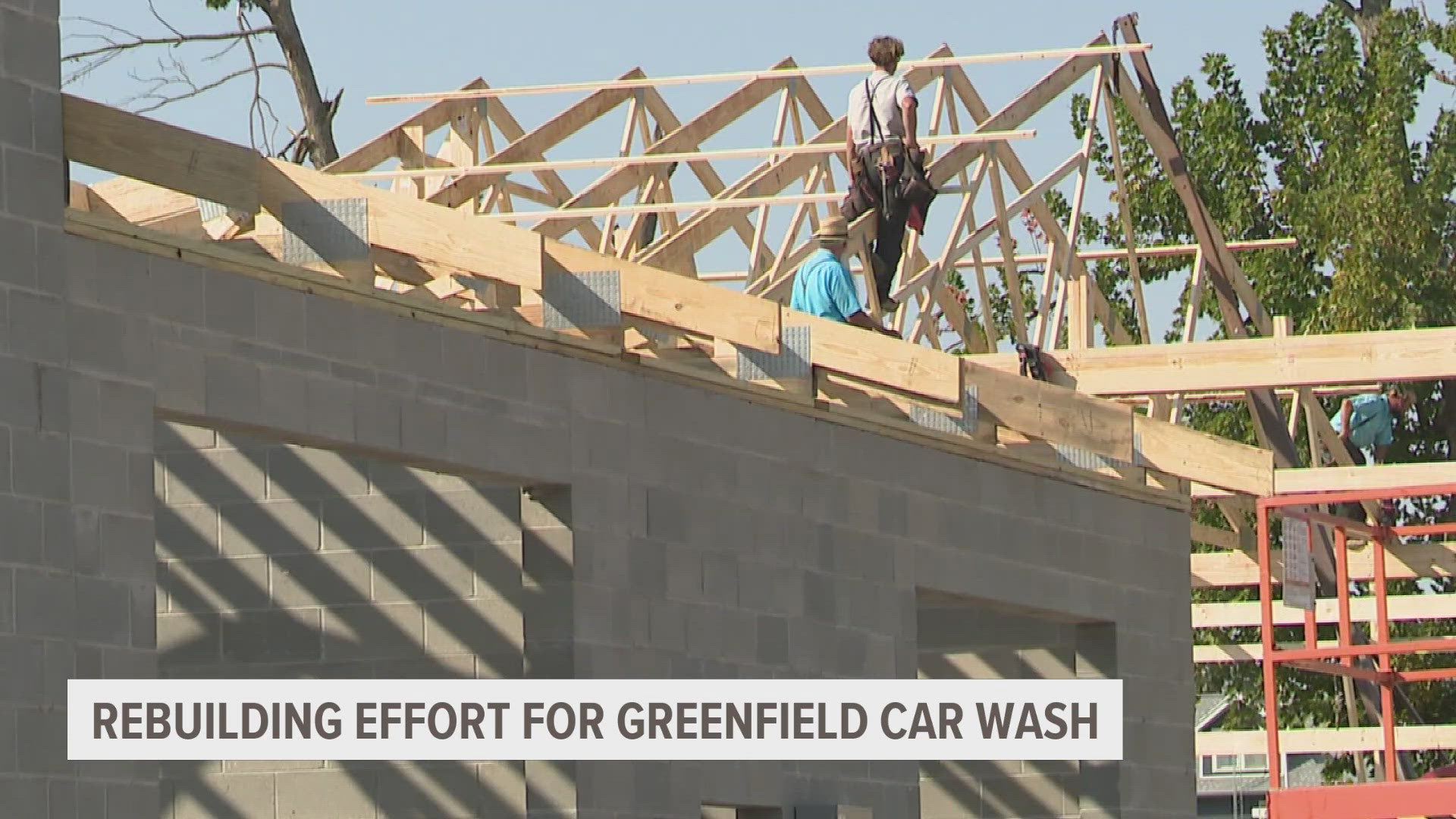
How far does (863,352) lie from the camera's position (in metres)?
13.7

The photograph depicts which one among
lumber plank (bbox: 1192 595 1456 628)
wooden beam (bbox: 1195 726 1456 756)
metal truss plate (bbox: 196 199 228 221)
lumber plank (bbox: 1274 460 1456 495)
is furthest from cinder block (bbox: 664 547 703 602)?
wooden beam (bbox: 1195 726 1456 756)

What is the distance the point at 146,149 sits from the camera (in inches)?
399

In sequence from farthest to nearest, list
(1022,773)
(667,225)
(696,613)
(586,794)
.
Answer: (667,225)
(1022,773)
(696,613)
(586,794)

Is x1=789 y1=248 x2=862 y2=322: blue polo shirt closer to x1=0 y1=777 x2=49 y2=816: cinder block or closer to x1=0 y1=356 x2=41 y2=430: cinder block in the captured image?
x1=0 y1=356 x2=41 y2=430: cinder block

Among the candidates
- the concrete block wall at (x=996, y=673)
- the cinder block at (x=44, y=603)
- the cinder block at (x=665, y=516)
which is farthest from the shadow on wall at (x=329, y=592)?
the concrete block wall at (x=996, y=673)

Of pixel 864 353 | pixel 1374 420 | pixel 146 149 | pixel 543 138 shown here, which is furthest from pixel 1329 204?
pixel 146 149

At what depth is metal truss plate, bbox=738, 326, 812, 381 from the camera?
44.2 feet

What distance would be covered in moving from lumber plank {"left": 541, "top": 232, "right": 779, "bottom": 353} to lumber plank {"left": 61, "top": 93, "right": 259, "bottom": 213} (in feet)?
6.39

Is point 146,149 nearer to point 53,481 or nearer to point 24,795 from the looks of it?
point 53,481

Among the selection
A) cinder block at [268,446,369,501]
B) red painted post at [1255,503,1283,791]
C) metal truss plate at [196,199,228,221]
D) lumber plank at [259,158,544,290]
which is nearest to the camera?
lumber plank at [259,158,544,290]

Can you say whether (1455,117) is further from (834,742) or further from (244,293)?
(244,293)

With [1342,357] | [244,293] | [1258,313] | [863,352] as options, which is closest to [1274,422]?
[1258,313]

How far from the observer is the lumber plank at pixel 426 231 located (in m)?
11.1

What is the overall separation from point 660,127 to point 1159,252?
4246 mm
